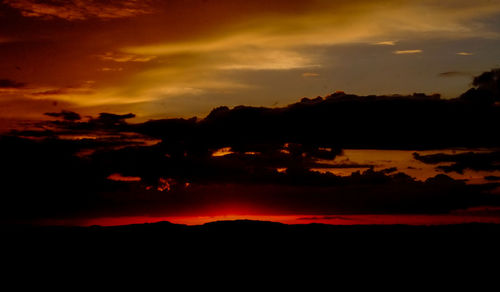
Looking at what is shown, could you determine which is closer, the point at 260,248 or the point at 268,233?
the point at 260,248

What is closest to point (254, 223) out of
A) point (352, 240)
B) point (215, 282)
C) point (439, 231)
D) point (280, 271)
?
point (352, 240)

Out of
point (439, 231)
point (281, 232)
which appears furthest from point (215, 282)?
point (439, 231)

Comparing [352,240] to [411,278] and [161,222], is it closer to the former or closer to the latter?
[411,278]

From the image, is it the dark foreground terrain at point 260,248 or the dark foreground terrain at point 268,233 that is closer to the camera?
the dark foreground terrain at point 260,248

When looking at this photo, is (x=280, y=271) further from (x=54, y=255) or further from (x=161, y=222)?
(x=161, y=222)

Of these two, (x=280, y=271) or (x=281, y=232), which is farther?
(x=281, y=232)

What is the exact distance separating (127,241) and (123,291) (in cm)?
5770

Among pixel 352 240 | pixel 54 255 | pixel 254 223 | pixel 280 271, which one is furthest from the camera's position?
pixel 254 223

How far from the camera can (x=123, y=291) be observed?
83500mm

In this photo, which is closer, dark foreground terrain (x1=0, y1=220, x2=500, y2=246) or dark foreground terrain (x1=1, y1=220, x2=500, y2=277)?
dark foreground terrain (x1=1, y1=220, x2=500, y2=277)

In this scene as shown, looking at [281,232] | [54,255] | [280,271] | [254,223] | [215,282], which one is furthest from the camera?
[254,223]

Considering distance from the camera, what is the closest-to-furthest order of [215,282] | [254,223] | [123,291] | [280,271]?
[123,291] < [215,282] < [280,271] < [254,223]

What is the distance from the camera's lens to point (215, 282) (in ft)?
319

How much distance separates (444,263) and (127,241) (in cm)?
7338
